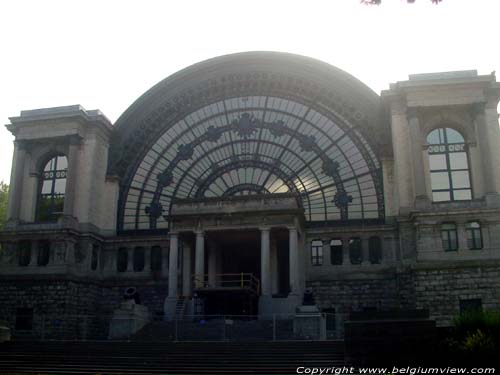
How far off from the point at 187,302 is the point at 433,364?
19.7 metres

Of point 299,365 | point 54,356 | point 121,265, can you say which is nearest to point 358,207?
point 121,265

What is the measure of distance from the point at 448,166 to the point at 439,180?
1203 millimetres

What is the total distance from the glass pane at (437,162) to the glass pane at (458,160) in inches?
21.7

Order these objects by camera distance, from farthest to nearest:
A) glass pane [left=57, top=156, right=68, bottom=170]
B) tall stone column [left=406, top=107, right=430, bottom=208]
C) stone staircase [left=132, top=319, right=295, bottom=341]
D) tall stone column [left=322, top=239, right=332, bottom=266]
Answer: glass pane [left=57, top=156, right=68, bottom=170] < tall stone column [left=322, top=239, right=332, bottom=266] < tall stone column [left=406, top=107, right=430, bottom=208] < stone staircase [left=132, top=319, right=295, bottom=341]

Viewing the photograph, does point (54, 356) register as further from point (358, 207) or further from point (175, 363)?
point (358, 207)

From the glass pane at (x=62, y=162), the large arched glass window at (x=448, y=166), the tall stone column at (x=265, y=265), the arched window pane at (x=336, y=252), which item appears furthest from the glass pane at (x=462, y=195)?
the glass pane at (x=62, y=162)

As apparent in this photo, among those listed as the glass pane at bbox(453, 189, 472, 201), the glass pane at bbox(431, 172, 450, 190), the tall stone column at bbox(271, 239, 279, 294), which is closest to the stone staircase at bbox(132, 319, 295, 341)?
the tall stone column at bbox(271, 239, 279, 294)

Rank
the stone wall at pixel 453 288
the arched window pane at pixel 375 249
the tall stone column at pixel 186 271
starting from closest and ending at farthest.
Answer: the stone wall at pixel 453 288
the tall stone column at pixel 186 271
the arched window pane at pixel 375 249

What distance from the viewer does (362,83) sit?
46.6m

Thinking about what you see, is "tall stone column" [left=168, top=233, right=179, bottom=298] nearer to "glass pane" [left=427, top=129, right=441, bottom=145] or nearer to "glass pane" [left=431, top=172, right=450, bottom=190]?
"glass pane" [left=431, top=172, right=450, bottom=190]

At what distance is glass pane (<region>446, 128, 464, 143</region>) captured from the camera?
140ft

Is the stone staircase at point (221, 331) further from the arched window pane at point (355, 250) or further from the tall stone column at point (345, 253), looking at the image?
the arched window pane at point (355, 250)

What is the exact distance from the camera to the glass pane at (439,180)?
4209 centimetres

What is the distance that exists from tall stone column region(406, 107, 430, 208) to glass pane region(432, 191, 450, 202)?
192 centimetres
